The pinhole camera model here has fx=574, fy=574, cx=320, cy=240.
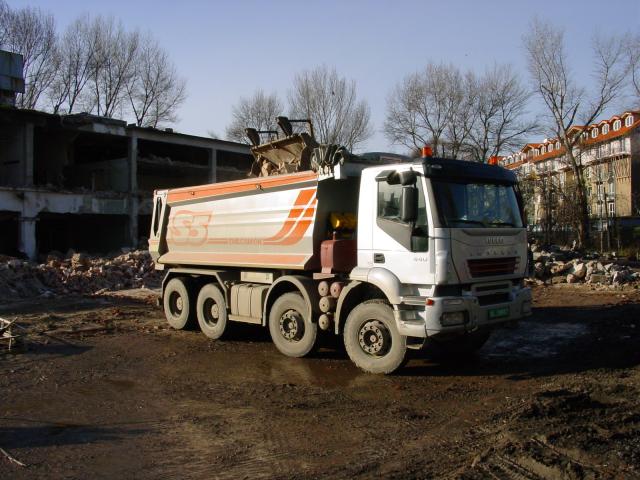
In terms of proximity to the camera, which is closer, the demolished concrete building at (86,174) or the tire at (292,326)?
the tire at (292,326)

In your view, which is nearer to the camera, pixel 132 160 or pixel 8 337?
pixel 8 337

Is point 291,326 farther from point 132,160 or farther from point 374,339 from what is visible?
point 132,160

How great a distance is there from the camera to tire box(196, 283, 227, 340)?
10.6 meters

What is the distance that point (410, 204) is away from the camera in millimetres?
7164

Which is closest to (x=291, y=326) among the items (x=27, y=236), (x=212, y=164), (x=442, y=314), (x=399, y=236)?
(x=399, y=236)

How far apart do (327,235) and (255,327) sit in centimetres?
399

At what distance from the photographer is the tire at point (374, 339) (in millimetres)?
7555

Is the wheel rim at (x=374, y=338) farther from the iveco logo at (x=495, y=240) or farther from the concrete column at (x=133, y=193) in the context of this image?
the concrete column at (x=133, y=193)

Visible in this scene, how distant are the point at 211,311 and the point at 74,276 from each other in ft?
35.9

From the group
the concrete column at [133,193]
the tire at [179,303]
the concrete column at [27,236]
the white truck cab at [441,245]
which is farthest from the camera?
the concrete column at [133,193]

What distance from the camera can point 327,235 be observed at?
8.54 m

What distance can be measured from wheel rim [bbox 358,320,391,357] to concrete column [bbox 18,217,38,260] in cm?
2064

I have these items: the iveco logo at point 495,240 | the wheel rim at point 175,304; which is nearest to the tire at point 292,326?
the iveco logo at point 495,240

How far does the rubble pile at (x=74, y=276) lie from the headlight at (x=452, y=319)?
1484 centimetres
